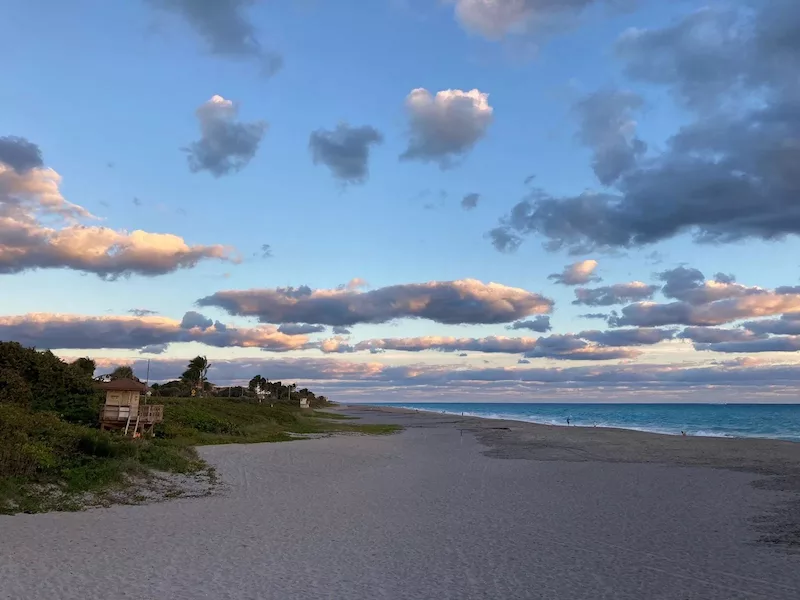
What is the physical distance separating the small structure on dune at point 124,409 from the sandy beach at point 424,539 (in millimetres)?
7589

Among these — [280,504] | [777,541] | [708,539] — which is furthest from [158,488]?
[777,541]

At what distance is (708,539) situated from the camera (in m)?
14.8

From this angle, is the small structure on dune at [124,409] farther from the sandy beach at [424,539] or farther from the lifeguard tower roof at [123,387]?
the sandy beach at [424,539]

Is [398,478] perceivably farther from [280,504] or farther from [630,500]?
[630,500]

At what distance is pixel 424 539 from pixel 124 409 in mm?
22678

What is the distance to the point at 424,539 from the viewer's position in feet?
48.5

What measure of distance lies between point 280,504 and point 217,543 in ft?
17.9

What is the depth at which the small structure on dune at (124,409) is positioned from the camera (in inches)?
1251

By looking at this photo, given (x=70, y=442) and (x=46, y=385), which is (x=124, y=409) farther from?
(x=70, y=442)

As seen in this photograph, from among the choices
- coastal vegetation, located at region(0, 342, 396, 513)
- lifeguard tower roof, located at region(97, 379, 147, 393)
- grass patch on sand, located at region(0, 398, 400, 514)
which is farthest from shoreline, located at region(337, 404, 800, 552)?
lifeguard tower roof, located at region(97, 379, 147, 393)

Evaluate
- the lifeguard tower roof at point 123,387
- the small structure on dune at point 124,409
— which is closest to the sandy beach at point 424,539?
the small structure on dune at point 124,409

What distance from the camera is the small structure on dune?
31.8 m

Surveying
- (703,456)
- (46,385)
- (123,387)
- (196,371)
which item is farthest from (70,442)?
(196,371)

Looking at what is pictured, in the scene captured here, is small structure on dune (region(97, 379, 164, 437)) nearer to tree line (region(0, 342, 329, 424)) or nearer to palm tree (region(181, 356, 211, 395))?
tree line (region(0, 342, 329, 424))
